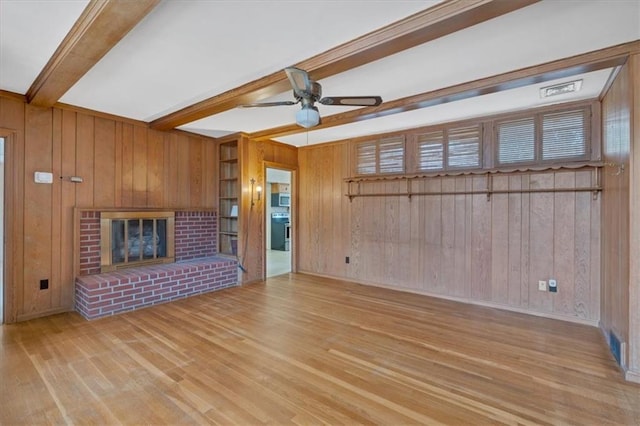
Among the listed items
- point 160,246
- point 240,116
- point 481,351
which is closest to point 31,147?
point 160,246

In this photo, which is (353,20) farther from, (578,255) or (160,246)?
(160,246)

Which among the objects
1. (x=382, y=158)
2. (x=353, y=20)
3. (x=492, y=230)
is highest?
(x=353, y=20)

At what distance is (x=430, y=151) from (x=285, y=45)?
2871 mm

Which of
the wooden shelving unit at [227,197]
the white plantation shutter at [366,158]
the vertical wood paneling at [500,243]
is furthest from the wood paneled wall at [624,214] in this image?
the wooden shelving unit at [227,197]

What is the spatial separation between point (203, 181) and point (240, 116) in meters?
1.65

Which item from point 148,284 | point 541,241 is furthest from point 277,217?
point 541,241

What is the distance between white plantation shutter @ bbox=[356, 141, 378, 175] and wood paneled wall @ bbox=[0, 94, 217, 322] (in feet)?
10.0

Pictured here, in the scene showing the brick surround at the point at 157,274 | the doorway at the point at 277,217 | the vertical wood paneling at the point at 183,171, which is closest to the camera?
the brick surround at the point at 157,274

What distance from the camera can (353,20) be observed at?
2.01m

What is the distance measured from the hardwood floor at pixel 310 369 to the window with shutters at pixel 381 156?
2229mm

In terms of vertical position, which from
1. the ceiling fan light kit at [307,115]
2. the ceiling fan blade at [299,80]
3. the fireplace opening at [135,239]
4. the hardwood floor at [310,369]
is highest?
the ceiling fan blade at [299,80]

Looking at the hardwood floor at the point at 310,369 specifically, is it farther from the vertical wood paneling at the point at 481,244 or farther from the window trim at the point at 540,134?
the window trim at the point at 540,134

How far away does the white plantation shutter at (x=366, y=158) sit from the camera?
5027 mm

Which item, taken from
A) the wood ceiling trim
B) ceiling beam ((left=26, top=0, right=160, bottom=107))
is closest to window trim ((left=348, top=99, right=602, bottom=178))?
the wood ceiling trim
